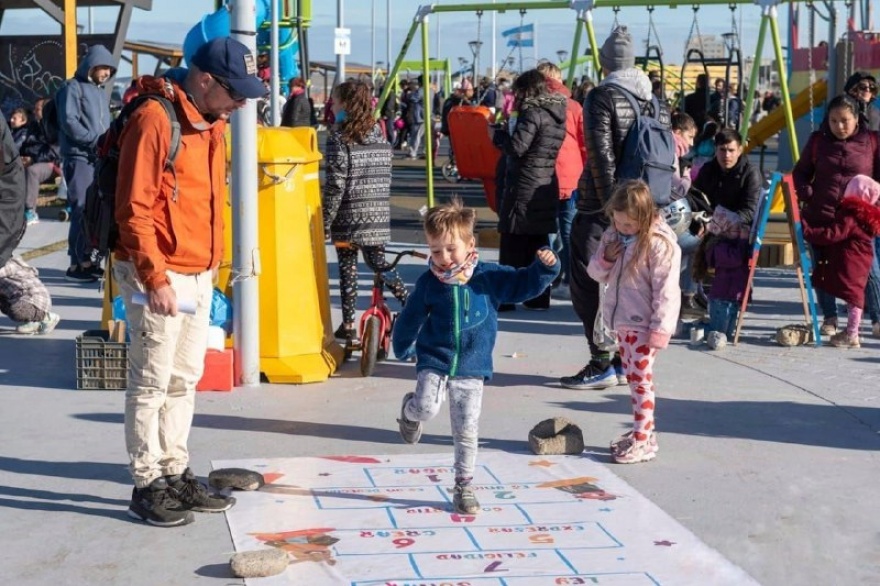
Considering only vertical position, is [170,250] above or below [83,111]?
below

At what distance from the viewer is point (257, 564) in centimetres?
494

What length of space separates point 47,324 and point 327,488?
15.1 feet

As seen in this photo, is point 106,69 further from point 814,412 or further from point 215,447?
point 814,412

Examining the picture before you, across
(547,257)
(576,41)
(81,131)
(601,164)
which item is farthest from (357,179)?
(576,41)

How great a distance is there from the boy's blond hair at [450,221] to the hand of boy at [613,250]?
4.17 ft

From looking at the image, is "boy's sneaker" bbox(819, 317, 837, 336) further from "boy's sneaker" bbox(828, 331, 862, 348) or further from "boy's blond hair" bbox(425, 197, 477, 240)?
"boy's blond hair" bbox(425, 197, 477, 240)

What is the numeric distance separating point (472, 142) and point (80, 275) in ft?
18.1

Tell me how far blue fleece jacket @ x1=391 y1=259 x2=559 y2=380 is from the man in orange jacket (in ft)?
2.98

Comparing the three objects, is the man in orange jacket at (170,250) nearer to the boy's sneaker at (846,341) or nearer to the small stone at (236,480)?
the small stone at (236,480)

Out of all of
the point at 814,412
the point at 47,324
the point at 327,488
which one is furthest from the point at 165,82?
the point at 47,324

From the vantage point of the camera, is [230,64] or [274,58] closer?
[230,64]

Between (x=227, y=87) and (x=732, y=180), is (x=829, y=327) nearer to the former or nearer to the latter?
(x=732, y=180)

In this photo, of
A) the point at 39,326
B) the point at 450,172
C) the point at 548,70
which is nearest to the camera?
the point at 39,326

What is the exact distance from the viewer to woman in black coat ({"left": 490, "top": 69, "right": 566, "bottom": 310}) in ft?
34.5
